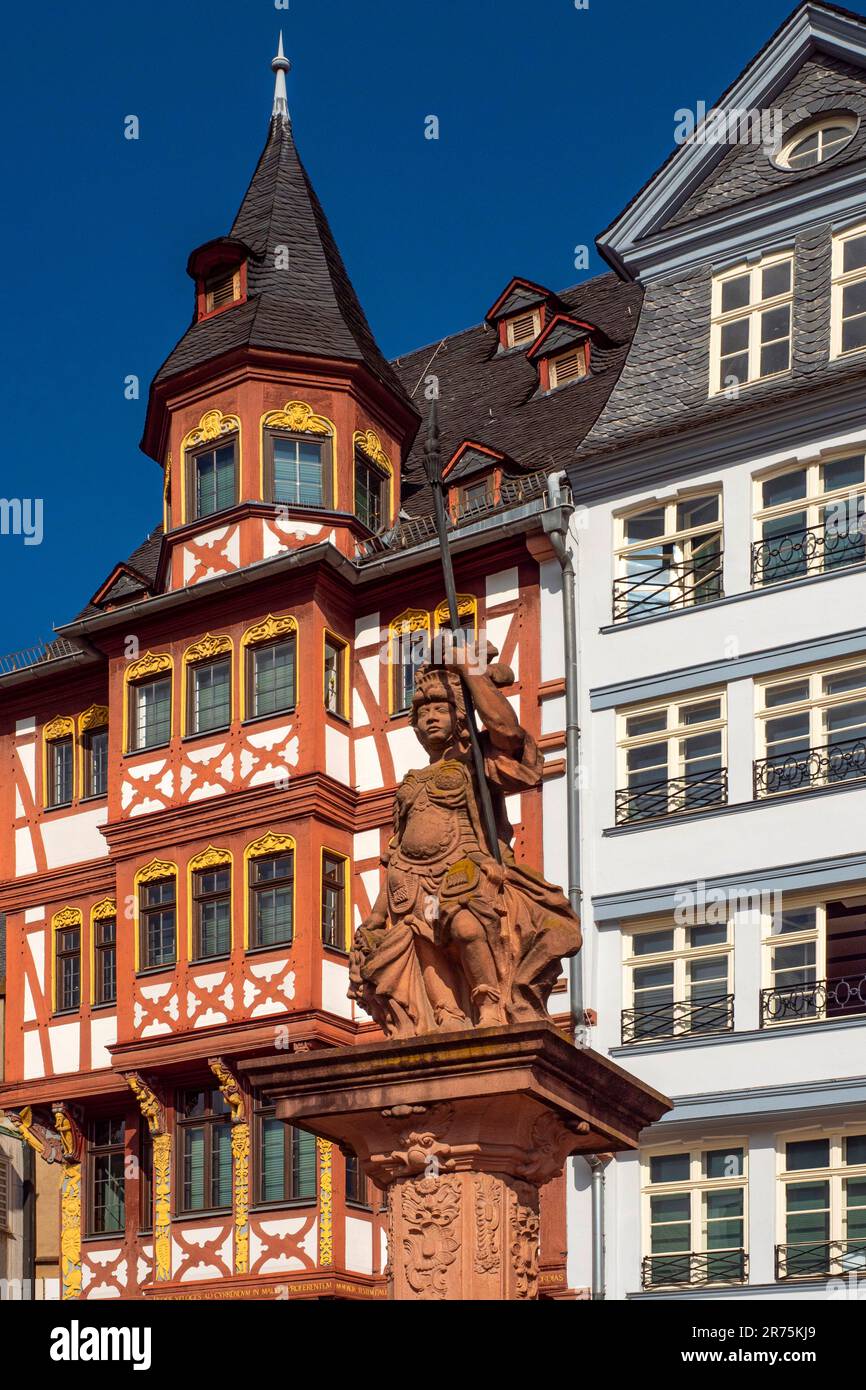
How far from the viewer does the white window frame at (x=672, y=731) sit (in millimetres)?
27922

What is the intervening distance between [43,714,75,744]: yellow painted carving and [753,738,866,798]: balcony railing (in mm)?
10916

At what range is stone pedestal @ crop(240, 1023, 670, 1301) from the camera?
1256cm

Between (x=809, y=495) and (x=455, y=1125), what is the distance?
16562 millimetres

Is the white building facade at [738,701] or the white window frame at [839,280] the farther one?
the white window frame at [839,280]

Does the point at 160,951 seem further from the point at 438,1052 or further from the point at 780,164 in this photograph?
the point at 438,1052

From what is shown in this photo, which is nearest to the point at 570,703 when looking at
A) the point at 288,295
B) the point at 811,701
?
the point at 811,701

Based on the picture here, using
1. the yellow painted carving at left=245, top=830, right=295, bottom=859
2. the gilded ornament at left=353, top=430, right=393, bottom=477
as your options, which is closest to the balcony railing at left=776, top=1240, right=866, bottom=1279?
the yellow painted carving at left=245, top=830, right=295, bottom=859

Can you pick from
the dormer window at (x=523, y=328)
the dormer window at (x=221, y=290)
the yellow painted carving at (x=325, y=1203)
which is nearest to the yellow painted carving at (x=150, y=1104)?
the yellow painted carving at (x=325, y=1203)

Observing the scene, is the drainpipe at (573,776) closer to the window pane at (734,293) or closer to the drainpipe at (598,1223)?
the drainpipe at (598,1223)

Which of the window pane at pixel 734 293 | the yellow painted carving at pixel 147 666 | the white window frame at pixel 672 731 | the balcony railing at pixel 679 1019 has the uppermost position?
the window pane at pixel 734 293

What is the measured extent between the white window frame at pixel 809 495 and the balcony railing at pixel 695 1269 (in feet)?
24.9
